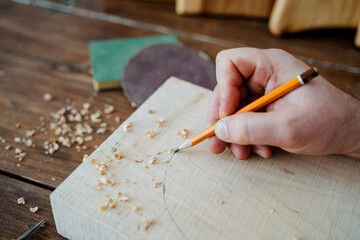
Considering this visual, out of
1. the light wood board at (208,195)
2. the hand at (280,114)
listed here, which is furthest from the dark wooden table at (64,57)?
the hand at (280,114)

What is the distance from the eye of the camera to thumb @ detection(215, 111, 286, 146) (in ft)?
1.84

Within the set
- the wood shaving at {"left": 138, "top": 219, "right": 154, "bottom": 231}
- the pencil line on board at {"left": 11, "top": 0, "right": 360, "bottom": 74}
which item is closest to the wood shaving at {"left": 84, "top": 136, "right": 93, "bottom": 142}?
the wood shaving at {"left": 138, "top": 219, "right": 154, "bottom": 231}

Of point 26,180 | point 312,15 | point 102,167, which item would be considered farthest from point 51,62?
point 312,15

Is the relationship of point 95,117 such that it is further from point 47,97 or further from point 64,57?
point 64,57

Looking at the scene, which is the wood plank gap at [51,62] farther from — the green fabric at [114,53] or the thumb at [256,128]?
the thumb at [256,128]

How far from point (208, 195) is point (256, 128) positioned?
5.6 inches

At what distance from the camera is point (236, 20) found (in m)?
1.38


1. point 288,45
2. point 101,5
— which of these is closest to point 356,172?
point 288,45

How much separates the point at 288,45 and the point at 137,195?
902 millimetres

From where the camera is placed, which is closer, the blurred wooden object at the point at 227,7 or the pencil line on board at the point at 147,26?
the pencil line on board at the point at 147,26

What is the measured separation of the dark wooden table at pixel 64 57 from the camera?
0.73 m

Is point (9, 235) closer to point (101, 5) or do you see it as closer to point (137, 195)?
point (137, 195)

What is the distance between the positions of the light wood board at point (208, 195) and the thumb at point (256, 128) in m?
0.09

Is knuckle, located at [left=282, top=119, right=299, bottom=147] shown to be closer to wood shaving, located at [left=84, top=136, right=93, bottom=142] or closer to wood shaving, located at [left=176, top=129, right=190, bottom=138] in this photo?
wood shaving, located at [left=176, top=129, right=190, bottom=138]
